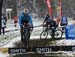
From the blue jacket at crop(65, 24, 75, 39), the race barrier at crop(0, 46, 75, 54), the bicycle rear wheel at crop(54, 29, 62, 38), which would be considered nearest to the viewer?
the race barrier at crop(0, 46, 75, 54)

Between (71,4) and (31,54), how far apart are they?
69221mm

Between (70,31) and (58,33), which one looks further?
(58,33)

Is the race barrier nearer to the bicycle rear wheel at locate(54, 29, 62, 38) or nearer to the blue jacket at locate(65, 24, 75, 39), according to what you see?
the blue jacket at locate(65, 24, 75, 39)

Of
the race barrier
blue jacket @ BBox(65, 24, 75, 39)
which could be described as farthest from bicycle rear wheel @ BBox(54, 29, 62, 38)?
the race barrier

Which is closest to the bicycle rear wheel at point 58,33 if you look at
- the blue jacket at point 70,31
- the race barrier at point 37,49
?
the blue jacket at point 70,31

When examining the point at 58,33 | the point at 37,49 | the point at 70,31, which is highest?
the point at 70,31

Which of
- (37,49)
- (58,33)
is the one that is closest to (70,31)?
(58,33)

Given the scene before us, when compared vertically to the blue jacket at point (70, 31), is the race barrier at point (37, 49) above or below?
below

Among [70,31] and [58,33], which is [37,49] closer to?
[70,31]

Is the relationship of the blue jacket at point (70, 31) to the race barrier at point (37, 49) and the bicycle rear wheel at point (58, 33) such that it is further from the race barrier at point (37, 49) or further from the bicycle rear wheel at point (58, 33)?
the race barrier at point (37, 49)

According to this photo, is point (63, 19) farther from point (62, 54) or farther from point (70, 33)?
point (62, 54)

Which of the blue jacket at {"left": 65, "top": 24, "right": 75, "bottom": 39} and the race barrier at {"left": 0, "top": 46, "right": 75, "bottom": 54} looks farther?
the blue jacket at {"left": 65, "top": 24, "right": 75, "bottom": 39}

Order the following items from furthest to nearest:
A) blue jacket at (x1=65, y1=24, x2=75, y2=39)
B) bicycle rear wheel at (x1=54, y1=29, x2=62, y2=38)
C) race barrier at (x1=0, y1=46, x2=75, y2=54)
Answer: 1. bicycle rear wheel at (x1=54, y1=29, x2=62, y2=38)
2. blue jacket at (x1=65, y1=24, x2=75, y2=39)
3. race barrier at (x1=0, y1=46, x2=75, y2=54)

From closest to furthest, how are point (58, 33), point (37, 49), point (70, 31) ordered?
point (37, 49) < point (70, 31) < point (58, 33)
